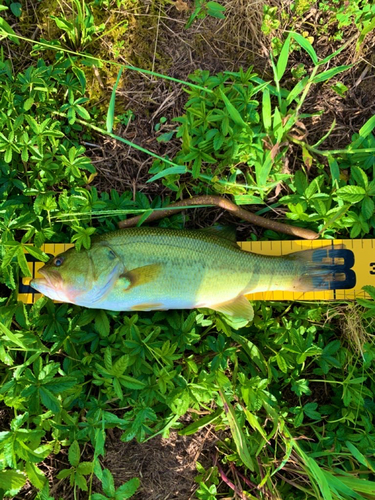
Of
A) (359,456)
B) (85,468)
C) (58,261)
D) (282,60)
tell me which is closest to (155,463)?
(85,468)

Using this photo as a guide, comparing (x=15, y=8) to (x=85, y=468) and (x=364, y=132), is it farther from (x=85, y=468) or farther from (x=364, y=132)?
(x=85, y=468)

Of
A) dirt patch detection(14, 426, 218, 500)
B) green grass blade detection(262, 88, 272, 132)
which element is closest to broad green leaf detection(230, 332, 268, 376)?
dirt patch detection(14, 426, 218, 500)

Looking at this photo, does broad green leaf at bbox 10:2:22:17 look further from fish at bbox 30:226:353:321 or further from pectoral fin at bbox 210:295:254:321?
pectoral fin at bbox 210:295:254:321

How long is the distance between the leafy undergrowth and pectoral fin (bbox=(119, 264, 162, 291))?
0.32 metres

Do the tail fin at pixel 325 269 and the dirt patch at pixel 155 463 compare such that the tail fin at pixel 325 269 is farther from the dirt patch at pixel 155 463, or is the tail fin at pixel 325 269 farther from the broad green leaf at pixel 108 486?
the broad green leaf at pixel 108 486

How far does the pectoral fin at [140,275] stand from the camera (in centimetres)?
325

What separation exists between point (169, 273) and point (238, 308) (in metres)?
0.72

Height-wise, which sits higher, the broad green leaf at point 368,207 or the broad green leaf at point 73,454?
the broad green leaf at point 368,207

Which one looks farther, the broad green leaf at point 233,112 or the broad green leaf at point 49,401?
the broad green leaf at point 233,112

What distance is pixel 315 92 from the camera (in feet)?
12.5

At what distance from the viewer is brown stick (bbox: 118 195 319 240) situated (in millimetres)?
3537

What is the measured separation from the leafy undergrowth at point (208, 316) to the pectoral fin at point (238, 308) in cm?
11

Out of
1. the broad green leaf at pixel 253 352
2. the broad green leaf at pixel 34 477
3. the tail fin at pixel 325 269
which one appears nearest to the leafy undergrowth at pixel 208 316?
the broad green leaf at pixel 253 352

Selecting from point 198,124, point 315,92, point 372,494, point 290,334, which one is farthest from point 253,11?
point 372,494
